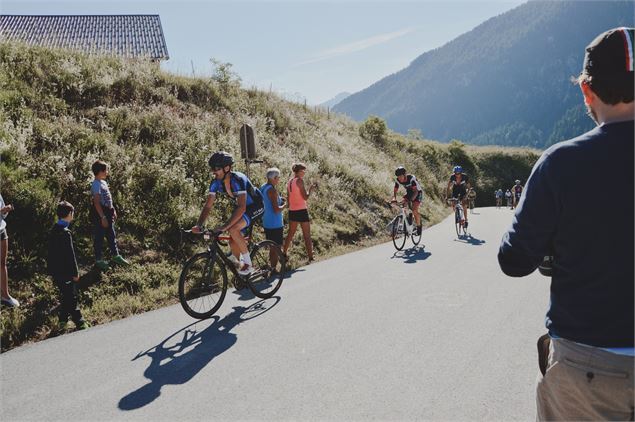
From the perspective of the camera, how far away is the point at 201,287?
707 centimetres

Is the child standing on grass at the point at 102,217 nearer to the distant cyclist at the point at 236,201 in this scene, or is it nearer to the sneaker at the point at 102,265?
the sneaker at the point at 102,265

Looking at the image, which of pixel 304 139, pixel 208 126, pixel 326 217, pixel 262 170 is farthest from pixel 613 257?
pixel 304 139

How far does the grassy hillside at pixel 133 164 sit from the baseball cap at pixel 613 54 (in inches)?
290

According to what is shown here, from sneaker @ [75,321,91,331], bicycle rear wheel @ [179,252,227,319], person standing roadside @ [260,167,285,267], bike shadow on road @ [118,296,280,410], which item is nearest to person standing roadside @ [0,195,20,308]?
sneaker @ [75,321,91,331]

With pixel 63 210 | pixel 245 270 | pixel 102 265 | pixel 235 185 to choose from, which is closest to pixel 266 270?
pixel 245 270

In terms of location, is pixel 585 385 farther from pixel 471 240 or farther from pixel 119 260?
pixel 471 240

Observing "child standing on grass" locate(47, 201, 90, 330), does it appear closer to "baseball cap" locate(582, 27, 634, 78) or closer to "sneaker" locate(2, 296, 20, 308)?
"sneaker" locate(2, 296, 20, 308)

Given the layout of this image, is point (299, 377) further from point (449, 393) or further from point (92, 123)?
point (92, 123)

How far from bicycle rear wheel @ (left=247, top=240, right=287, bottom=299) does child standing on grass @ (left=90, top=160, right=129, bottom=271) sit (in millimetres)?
2860

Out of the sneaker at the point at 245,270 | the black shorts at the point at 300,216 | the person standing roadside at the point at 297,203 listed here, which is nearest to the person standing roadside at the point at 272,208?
the person standing roadside at the point at 297,203

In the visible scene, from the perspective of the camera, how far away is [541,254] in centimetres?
196

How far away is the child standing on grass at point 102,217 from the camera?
28.7 ft

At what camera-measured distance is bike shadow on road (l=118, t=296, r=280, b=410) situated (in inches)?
179

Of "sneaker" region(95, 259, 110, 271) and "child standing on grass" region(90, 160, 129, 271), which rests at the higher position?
"child standing on grass" region(90, 160, 129, 271)
